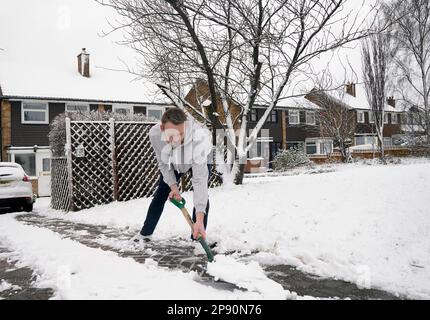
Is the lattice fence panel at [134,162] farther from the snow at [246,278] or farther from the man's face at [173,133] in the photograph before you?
the snow at [246,278]

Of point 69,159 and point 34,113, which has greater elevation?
point 34,113

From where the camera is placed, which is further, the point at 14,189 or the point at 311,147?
the point at 311,147

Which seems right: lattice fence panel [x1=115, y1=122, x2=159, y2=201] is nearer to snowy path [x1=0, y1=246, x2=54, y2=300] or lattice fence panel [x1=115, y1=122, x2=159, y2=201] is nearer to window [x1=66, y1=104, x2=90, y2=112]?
snowy path [x1=0, y1=246, x2=54, y2=300]

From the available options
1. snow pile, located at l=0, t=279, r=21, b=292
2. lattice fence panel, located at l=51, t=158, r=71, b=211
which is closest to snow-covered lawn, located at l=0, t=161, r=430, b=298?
snow pile, located at l=0, t=279, r=21, b=292

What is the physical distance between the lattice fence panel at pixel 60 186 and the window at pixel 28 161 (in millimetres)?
12018

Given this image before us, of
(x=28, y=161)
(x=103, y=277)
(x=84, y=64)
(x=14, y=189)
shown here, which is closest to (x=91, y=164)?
(x=14, y=189)

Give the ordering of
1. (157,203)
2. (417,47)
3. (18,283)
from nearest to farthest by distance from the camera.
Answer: (18,283) < (157,203) < (417,47)

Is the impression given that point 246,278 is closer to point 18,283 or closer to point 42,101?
point 18,283

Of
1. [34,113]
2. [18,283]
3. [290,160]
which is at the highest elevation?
[34,113]

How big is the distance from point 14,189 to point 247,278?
25.9 feet

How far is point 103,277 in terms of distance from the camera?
2.78 metres

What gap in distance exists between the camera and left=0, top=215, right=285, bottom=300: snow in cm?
239
